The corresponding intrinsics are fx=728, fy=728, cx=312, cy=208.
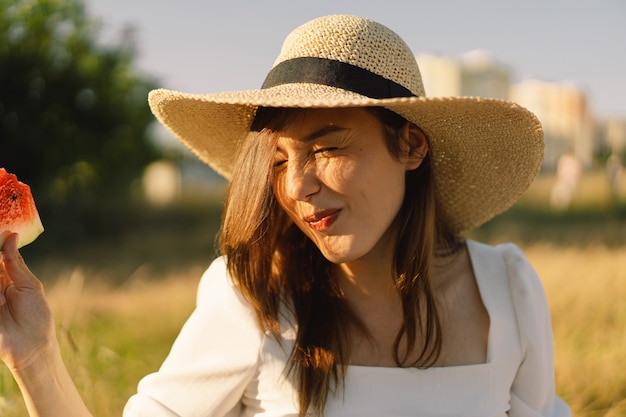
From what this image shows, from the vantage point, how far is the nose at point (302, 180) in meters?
2.06

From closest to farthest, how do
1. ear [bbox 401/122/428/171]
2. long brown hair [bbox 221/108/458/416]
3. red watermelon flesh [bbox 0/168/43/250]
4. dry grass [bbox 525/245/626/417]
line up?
red watermelon flesh [bbox 0/168/43/250], long brown hair [bbox 221/108/458/416], ear [bbox 401/122/428/171], dry grass [bbox 525/245/626/417]

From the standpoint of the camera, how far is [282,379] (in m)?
2.22

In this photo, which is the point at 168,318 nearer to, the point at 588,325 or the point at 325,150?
the point at 588,325

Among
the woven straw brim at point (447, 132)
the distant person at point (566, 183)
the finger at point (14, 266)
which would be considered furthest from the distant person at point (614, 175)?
the finger at point (14, 266)

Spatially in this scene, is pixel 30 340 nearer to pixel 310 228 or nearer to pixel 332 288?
pixel 310 228

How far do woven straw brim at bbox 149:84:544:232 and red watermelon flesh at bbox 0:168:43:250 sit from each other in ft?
1.82

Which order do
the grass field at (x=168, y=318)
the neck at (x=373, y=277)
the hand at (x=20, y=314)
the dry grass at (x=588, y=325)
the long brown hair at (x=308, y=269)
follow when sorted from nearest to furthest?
the hand at (x=20, y=314)
the long brown hair at (x=308, y=269)
the neck at (x=373, y=277)
the grass field at (x=168, y=318)
the dry grass at (x=588, y=325)

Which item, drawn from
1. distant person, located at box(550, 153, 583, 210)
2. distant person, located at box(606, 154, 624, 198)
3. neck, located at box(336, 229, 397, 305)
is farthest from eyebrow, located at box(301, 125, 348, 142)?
distant person, located at box(550, 153, 583, 210)

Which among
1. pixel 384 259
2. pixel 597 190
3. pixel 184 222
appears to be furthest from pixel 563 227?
pixel 384 259

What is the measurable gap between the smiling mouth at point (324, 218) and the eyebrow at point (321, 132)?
21cm

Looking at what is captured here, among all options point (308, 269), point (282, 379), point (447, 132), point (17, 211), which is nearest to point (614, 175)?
point (447, 132)

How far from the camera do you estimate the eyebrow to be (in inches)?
82.0

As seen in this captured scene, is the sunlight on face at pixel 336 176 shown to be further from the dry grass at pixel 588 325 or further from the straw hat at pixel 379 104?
the dry grass at pixel 588 325

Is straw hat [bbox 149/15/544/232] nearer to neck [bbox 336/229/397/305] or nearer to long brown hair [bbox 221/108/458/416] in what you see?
long brown hair [bbox 221/108/458/416]
